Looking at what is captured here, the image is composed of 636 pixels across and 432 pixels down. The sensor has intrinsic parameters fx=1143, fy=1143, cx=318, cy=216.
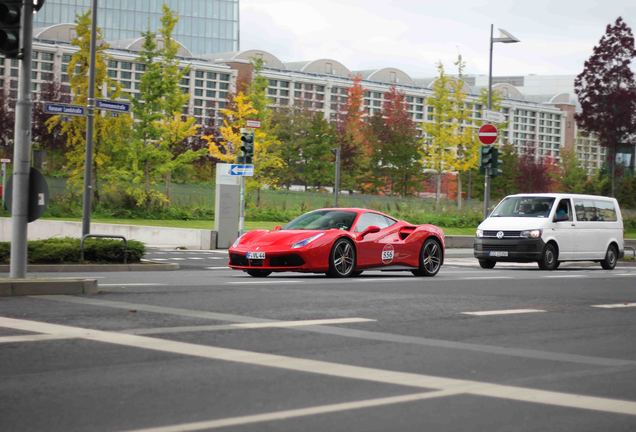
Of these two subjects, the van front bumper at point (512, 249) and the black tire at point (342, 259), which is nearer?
the black tire at point (342, 259)

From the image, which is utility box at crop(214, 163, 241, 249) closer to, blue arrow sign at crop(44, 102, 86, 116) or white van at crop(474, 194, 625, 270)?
blue arrow sign at crop(44, 102, 86, 116)

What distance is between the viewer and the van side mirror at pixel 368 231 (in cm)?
1900

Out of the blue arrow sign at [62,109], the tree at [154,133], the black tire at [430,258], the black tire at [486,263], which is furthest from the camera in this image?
the tree at [154,133]

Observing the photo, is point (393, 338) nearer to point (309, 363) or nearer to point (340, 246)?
point (309, 363)

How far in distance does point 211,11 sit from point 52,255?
134m

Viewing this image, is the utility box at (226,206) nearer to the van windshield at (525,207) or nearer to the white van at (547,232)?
the van windshield at (525,207)

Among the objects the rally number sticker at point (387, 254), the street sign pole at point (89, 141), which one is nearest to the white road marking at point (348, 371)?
the rally number sticker at point (387, 254)

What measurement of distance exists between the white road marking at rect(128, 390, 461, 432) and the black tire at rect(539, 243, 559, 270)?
18942 millimetres

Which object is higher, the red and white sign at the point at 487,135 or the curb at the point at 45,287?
the red and white sign at the point at 487,135

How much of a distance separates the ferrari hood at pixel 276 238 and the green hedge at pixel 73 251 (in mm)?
3618

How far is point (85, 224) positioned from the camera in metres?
27.5

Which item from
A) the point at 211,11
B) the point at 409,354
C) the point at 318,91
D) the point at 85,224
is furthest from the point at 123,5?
the point at 409,354

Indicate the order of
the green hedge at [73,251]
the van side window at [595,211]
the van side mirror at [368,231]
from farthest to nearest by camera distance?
the van side window at [595,211]
the green hedge at [73,251]
the van side mirror at [368,231]

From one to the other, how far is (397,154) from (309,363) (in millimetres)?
75423
